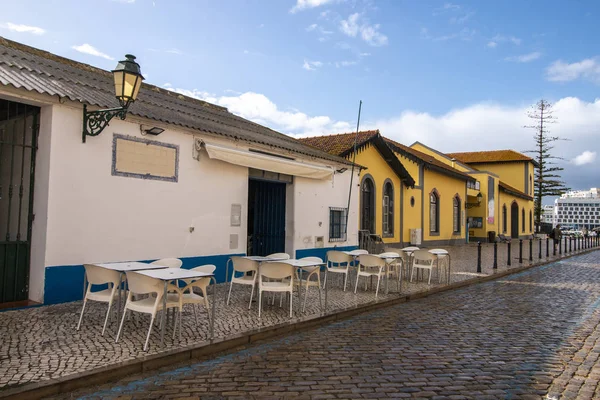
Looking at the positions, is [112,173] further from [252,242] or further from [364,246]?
[364,246]

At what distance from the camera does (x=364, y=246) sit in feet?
47.8

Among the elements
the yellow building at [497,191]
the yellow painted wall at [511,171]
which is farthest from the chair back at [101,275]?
the yellow painted wall at [511,171]

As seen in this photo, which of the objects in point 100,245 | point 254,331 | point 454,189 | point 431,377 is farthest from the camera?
point 454,189

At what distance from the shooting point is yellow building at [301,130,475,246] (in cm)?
1645

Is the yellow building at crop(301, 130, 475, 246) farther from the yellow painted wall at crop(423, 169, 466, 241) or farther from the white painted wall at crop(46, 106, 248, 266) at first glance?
the white painted wall at crop(46, 106, 248, 266)

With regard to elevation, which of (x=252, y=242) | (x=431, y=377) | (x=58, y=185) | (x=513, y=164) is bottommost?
(x=431, y=377)

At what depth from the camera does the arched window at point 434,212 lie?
22.6 metres

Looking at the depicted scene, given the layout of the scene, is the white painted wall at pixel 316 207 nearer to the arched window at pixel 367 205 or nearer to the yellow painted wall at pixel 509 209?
the arched window at pixel 367 205

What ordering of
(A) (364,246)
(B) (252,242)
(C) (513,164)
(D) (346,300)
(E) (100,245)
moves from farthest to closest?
(C) (513,164) < (A) (364,246) < (B) (252,242) < (D) (346,300) < (E) (100,245)

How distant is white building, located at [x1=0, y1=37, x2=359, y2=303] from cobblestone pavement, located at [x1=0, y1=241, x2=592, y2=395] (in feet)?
3.04

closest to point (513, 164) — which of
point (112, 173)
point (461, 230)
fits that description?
point (461, 230)

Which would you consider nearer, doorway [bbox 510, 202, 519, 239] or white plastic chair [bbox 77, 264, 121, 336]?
white plastic chair [bbox 77, 264, 121, 336]

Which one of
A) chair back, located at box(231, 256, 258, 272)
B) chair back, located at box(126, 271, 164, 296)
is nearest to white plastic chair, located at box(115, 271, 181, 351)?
chair back, located at box(126, 271, 164, 296)

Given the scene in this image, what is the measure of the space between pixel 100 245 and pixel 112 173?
123cm
